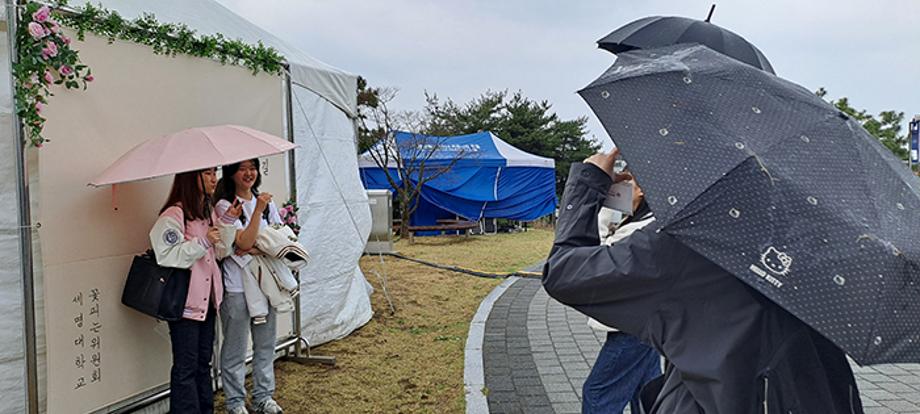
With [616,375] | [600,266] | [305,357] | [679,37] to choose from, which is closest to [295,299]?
[305,357]

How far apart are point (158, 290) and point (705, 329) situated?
10.1 ft

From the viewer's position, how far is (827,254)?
1281 mm

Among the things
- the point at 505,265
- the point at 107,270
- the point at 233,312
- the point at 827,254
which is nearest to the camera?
the point at 827,254

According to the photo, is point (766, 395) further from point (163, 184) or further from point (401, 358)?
point (401, 358)

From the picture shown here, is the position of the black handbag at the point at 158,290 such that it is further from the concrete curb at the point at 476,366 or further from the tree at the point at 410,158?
the tree at the point at 410,158

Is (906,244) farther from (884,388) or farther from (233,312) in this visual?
(884,388)

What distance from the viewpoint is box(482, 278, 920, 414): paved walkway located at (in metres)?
4.44

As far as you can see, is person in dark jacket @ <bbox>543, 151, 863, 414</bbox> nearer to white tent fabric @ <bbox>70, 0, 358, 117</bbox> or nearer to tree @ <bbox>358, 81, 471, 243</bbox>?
white tent fabric @ <bbox>70, 0, 358, 117</bbox>

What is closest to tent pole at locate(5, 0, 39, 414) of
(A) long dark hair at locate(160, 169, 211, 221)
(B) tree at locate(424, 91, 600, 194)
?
(A) long dark hair at locate(160, 169, 211, 221)

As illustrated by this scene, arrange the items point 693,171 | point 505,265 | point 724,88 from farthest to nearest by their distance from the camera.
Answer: point 505,265 < point 724,88 < point 693,171

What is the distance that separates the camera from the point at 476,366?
5223 mm

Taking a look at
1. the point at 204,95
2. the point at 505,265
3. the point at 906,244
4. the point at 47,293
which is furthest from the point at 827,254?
the point at 505,265

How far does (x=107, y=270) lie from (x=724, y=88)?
345 centimetres

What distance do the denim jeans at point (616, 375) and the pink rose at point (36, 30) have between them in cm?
316
